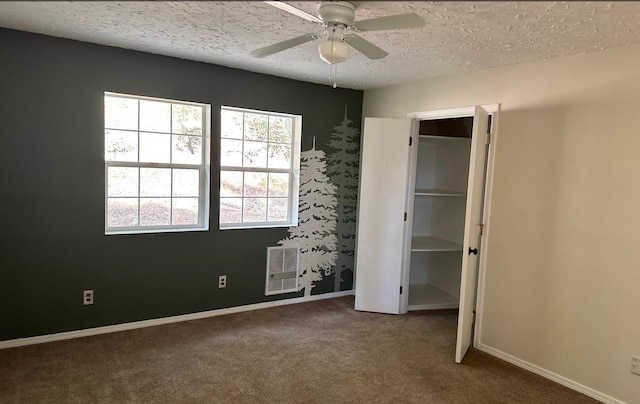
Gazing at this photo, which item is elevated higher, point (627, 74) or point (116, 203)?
point (627, 74)

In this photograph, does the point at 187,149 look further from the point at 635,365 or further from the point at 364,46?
the point at 635,365

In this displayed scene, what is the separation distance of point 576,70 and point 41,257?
4209 mm

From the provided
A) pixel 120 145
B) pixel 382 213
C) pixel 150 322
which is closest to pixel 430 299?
pixel 382 213

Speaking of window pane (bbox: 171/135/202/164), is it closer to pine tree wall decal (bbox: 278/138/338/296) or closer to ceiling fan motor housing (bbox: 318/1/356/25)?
pine tree wall decal (bbox: 278/138/338/296)

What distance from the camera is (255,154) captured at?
4.20m

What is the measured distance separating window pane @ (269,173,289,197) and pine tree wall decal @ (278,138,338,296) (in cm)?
17

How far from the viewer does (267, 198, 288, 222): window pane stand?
4375 mm

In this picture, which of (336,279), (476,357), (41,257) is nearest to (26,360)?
(41,257)

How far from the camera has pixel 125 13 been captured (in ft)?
8.16

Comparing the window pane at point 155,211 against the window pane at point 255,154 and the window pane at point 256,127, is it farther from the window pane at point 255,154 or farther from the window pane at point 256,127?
the window pane at point 256,127

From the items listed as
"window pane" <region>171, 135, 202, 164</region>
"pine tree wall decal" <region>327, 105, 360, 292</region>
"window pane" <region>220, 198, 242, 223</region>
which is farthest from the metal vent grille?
"window pane" <region>171, 135, 202, 164</region>

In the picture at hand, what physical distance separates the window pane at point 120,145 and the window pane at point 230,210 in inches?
35.5

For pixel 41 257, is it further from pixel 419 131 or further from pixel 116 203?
pixel 419 131

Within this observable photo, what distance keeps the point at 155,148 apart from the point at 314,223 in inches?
71.1
